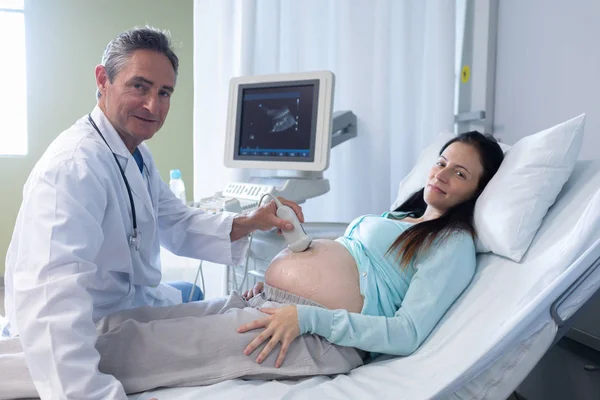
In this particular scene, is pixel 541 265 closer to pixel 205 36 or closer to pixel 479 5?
pixel 479 5

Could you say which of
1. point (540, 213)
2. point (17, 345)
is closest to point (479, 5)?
point (540, 213)

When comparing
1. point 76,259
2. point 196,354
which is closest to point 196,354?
point 196,354

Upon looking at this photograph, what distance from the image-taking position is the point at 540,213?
Answer: 3.95 ft

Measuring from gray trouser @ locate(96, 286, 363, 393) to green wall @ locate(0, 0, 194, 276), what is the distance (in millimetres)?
2795

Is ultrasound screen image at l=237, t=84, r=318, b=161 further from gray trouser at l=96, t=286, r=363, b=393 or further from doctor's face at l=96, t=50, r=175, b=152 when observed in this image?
gray trouser at l=96, t=286, r=363, b=393

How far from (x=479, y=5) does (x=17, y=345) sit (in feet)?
6.70

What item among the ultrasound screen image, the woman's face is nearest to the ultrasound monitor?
the ultrasound screen image

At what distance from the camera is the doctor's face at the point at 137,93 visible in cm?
121

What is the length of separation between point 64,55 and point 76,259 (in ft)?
10.1

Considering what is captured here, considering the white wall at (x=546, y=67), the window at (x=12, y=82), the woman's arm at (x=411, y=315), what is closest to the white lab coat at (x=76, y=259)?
the woman's arm at (x=411, y=315)

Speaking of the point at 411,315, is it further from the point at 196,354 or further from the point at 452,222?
the point at 196,354

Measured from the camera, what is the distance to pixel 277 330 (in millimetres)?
1028

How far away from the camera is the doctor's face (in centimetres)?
121

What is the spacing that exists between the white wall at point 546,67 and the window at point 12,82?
308 centimetres
